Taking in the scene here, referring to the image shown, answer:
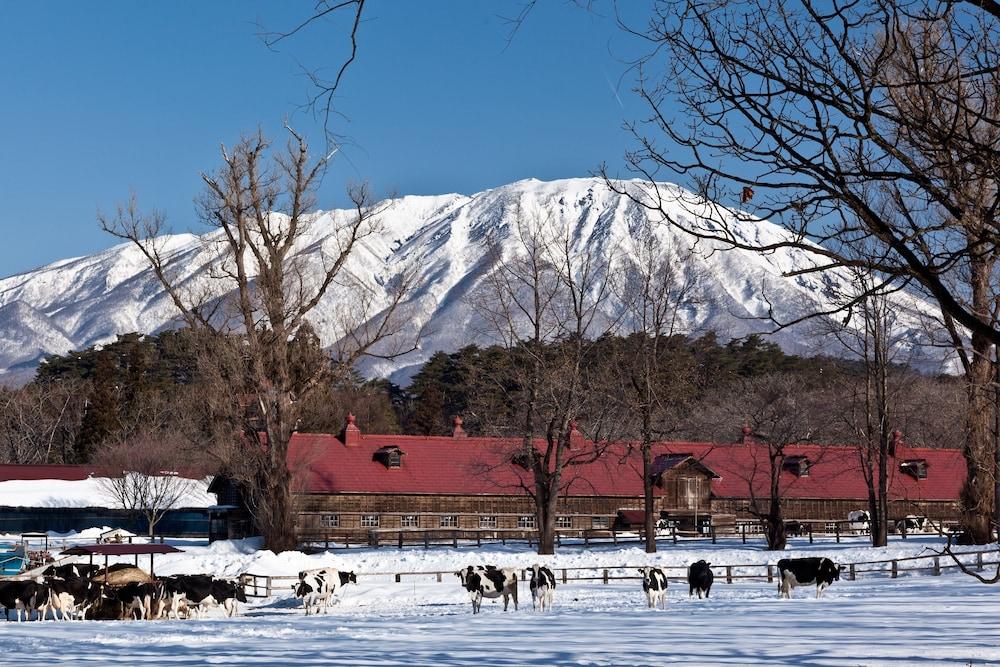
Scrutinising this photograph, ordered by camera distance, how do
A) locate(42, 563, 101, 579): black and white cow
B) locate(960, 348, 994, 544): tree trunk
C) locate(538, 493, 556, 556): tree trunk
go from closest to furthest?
locate(42, 563, 101, 579): black and white cow
locate(960, 348, 994, 544): tree trunk
locate(538, 493, 556, 556): tree trunk

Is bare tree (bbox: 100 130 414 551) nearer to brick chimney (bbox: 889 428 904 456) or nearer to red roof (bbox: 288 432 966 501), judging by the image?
red roof (bbox: 288 432 966 501)

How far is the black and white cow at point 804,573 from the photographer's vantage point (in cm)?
2847

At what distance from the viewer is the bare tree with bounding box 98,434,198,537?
6519 cm

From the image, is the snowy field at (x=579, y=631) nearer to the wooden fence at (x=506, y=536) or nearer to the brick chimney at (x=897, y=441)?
the wooden fence at (x=506, y=536)

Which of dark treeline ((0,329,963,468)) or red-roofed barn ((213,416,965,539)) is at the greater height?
dark treeline ((0,329,963,468))

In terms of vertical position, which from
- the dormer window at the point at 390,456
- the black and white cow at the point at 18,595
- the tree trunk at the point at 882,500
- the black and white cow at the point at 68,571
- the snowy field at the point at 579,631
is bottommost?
the snowy field at the point at 579,631

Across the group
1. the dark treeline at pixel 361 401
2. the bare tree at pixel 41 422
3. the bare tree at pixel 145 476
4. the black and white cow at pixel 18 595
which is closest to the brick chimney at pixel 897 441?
the dark treeline at pixel 361 401

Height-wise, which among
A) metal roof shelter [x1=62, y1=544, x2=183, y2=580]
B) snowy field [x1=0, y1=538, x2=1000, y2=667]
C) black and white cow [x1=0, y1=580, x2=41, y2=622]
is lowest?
snowy field [x1=0, y1=538, x2=1000, y2=667]

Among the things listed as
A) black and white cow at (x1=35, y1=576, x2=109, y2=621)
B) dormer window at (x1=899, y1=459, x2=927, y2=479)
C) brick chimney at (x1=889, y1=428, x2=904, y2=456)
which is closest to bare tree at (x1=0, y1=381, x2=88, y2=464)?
brick chimney at (x1=889, y1=428, x2=904, y2=456)

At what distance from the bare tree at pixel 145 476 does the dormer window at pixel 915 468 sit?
38941 millimetres

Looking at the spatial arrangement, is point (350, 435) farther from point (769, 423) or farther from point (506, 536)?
point (769, 423)

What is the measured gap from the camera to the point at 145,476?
66.4 m

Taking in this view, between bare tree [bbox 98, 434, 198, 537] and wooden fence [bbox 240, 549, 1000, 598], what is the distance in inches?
1205

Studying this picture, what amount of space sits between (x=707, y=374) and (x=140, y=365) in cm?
4097
